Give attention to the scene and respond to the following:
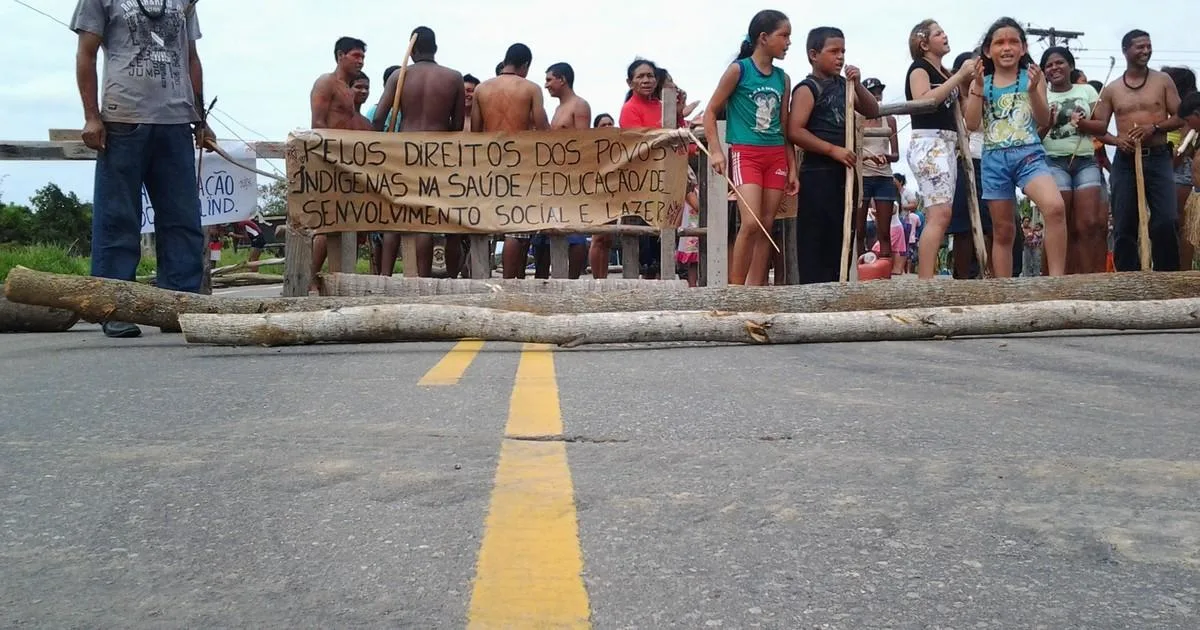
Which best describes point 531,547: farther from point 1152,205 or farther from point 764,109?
point 1152,205

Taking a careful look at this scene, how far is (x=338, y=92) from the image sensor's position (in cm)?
998

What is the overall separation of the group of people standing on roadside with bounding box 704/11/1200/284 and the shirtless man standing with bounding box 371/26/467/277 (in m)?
2.46

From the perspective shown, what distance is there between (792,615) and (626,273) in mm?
7568

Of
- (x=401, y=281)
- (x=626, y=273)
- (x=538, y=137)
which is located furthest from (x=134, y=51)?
(x=626, y=273)

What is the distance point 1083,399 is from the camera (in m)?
4.02

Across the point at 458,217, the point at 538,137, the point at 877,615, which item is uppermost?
the point at 538,137

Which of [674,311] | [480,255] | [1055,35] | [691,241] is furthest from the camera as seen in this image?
[1055,35]

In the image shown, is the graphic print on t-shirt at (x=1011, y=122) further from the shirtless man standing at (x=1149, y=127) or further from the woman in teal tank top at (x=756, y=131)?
the woman in teal tank top at (x=756, y=131)

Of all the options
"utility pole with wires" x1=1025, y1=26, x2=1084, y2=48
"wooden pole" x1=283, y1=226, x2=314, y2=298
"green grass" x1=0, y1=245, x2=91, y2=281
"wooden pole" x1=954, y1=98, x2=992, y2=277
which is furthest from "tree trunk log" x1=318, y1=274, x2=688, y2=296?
"utility pole with wires" x1=1025, y1=26, x2=1084, y2=48

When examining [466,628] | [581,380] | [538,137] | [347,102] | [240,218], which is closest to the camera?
[466,628]

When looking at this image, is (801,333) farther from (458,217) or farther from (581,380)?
(458,217)

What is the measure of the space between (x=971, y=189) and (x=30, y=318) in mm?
6265

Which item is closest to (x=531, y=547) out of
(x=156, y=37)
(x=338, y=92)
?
(x=156, y=37)

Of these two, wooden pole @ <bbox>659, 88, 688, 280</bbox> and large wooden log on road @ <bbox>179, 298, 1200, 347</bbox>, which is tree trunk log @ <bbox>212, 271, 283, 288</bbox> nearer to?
wooden pole @ <bbox>659, 88, 688, 280</bbox>
